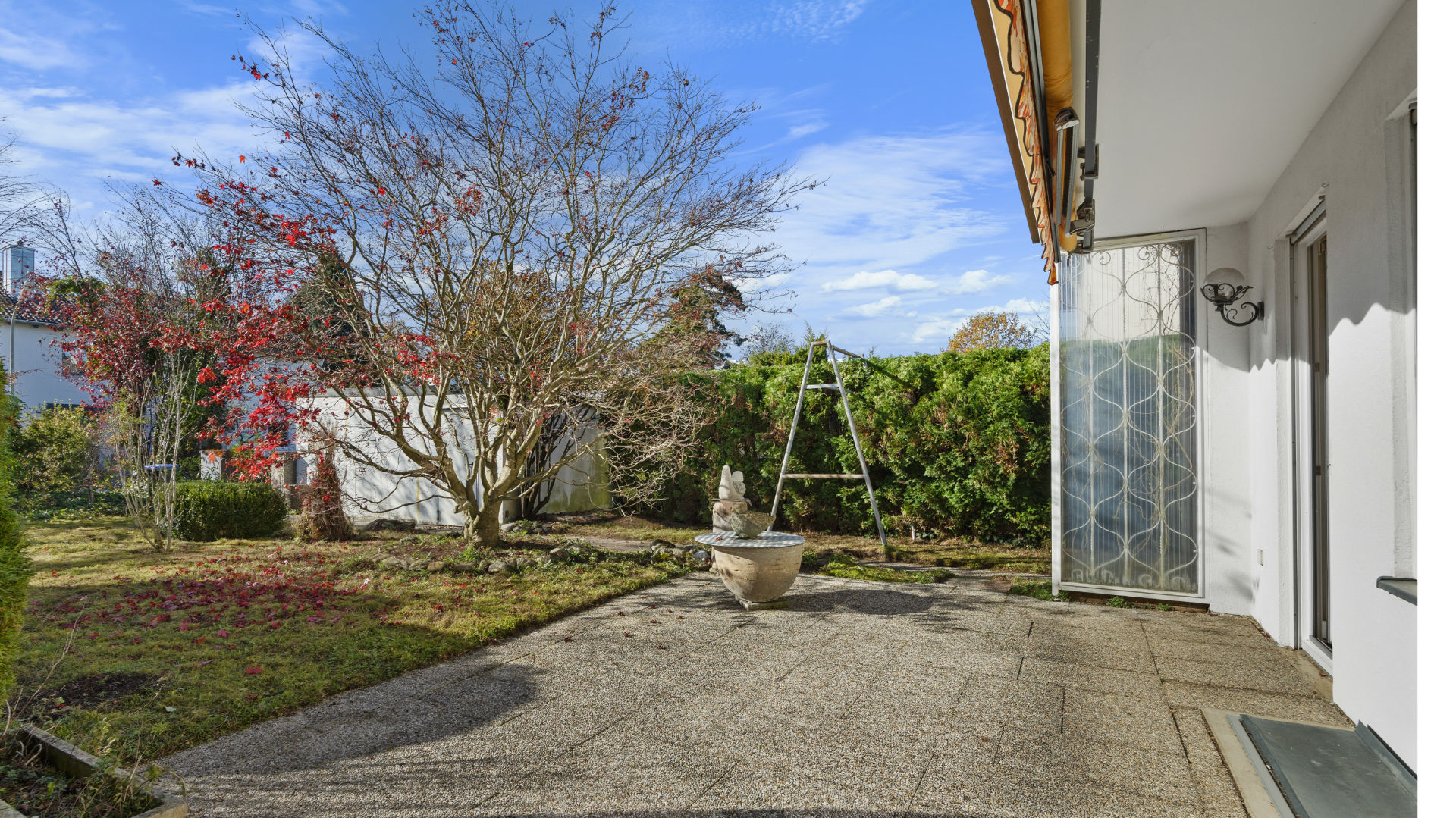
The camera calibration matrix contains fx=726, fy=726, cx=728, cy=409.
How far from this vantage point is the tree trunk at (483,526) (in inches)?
291

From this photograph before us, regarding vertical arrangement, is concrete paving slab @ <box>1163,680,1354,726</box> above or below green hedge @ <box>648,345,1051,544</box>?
below

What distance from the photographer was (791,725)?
3.35 meters

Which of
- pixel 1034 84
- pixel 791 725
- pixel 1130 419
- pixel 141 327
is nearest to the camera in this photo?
pixel 1034 84

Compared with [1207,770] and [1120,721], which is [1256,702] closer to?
[1120,721]

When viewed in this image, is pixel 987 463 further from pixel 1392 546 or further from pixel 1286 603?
pixel 1392 546

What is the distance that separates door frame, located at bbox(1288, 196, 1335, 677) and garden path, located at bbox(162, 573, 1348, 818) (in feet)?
0.84

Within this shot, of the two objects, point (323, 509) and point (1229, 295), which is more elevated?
point (1229, 295)

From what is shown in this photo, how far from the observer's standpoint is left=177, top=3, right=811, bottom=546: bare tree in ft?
20.8

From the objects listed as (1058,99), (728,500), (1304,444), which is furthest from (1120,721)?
(728,500)

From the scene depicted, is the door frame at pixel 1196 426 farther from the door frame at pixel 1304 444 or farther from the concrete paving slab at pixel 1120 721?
the concrete paving slab at pixel 1120 721

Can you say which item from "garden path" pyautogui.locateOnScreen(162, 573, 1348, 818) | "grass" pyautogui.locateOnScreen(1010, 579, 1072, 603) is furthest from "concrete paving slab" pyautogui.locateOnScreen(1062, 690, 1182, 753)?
"grass" pyautogui.locateOnScreen(1010, 579, 1072, 603)

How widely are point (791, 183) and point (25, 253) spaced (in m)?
16.6

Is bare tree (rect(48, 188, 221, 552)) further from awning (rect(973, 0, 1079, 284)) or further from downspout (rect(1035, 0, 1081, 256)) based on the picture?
downspout (rect(1035, 0, 1081, 256))

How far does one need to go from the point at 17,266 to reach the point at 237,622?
15.0 meters
